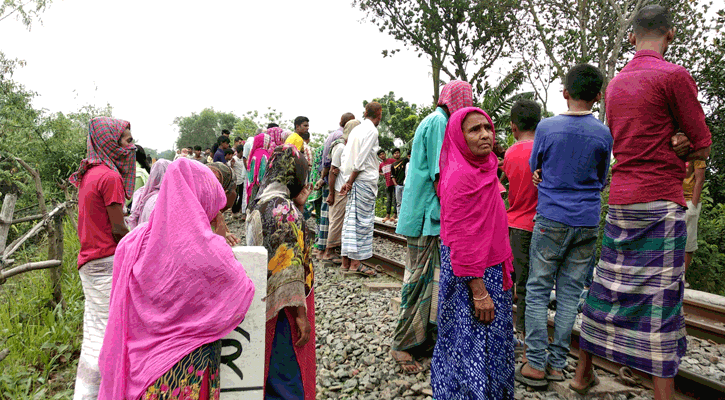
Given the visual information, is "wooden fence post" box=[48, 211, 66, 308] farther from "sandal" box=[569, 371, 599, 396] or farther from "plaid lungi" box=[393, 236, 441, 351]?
"sandal" box=[569, 371, 599, 396]

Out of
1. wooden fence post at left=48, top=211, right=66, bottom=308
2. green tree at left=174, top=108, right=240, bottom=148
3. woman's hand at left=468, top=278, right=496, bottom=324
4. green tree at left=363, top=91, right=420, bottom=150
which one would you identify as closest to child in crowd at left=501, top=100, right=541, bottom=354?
woman's hand at left=468, top=278, right=496, bottom=324

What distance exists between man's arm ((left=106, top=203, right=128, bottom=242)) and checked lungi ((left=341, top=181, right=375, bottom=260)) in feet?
11.9

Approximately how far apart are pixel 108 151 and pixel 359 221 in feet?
12.1

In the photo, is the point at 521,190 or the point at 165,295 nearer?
the point at 165,295

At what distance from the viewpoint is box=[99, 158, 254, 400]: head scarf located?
68.8 inches

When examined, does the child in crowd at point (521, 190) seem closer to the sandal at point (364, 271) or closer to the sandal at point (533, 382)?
the sandal at point (533, 382)

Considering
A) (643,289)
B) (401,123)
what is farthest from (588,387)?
(401,123)

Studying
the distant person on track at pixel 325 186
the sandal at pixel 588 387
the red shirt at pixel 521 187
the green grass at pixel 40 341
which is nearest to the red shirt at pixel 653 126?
the red shirt at pixel 521 187

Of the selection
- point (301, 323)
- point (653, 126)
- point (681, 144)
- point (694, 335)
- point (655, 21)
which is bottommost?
point (694, 335)

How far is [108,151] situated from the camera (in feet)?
10.3

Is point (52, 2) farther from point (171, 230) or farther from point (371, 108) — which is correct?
point (171, 230)

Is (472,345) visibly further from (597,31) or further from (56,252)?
(597,31)

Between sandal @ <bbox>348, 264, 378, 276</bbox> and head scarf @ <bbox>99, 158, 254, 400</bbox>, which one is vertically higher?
head scarf @ <bbox>99, 158, 254, 400</bbox>

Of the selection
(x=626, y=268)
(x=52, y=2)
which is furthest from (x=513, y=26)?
(x=626, y=268)
